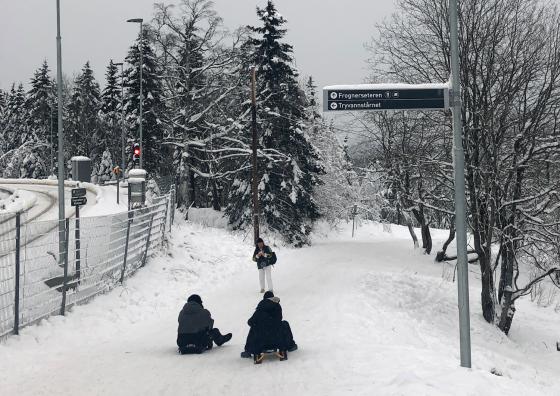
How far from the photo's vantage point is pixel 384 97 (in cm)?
712

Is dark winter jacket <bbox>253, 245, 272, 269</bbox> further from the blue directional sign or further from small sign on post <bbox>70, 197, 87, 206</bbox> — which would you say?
the blue directional sign

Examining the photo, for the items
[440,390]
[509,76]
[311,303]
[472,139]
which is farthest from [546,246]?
[440,390]

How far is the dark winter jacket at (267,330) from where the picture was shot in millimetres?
8438

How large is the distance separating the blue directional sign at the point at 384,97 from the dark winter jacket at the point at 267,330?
3420 mm

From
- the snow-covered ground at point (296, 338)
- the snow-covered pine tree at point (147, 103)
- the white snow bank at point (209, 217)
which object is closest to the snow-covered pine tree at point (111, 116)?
the snow-covered pine tree at point (147, 103)

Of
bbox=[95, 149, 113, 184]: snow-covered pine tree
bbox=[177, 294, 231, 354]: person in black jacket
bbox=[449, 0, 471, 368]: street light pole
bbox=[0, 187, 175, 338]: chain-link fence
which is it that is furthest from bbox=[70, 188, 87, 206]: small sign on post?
bbox=[95, 149, 113, 184]: snow-covered pine tree

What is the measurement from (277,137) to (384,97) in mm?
25150

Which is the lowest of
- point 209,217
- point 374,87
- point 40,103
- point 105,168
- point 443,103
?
point 209,217

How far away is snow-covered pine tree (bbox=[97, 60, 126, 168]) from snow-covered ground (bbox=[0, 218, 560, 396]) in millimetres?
42539

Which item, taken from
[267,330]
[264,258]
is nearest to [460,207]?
[267,330]

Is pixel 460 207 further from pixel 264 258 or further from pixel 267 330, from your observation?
pixel 264 258

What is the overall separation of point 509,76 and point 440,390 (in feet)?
38.1

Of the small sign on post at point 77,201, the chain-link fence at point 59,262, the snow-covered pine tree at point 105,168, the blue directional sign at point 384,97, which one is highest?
the snow-covered pine tree at point 105,168

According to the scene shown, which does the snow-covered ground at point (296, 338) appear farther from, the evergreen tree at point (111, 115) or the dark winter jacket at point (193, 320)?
the evergreen tree at point (111, 115)
